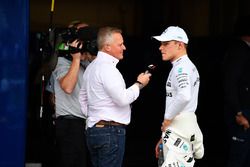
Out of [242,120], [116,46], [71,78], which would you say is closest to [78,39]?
[71,78]

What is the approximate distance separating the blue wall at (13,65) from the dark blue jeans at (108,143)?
1.85 feet

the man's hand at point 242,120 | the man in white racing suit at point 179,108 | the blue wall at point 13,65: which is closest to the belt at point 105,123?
the man in white racing suit at point 179,108

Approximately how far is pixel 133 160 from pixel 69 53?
7.93 feet

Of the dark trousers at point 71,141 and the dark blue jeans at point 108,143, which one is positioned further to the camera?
the dark trousers at point 71,141

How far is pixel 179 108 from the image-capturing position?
3826mm

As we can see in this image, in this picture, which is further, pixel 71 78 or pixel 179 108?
pixel 71 78

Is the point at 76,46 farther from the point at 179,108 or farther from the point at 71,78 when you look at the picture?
Answer: the point at 179,108

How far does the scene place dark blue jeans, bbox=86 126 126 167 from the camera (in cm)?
388

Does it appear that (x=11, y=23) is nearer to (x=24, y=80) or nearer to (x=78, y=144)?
(x=24, y=80)

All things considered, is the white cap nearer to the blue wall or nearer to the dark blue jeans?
the dark blue jeans

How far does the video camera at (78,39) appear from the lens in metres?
4.38

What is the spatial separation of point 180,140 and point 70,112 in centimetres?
96

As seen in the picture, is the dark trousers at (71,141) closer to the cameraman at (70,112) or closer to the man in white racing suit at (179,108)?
the cameraman at (70,112)

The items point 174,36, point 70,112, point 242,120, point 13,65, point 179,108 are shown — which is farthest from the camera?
point 242,120
